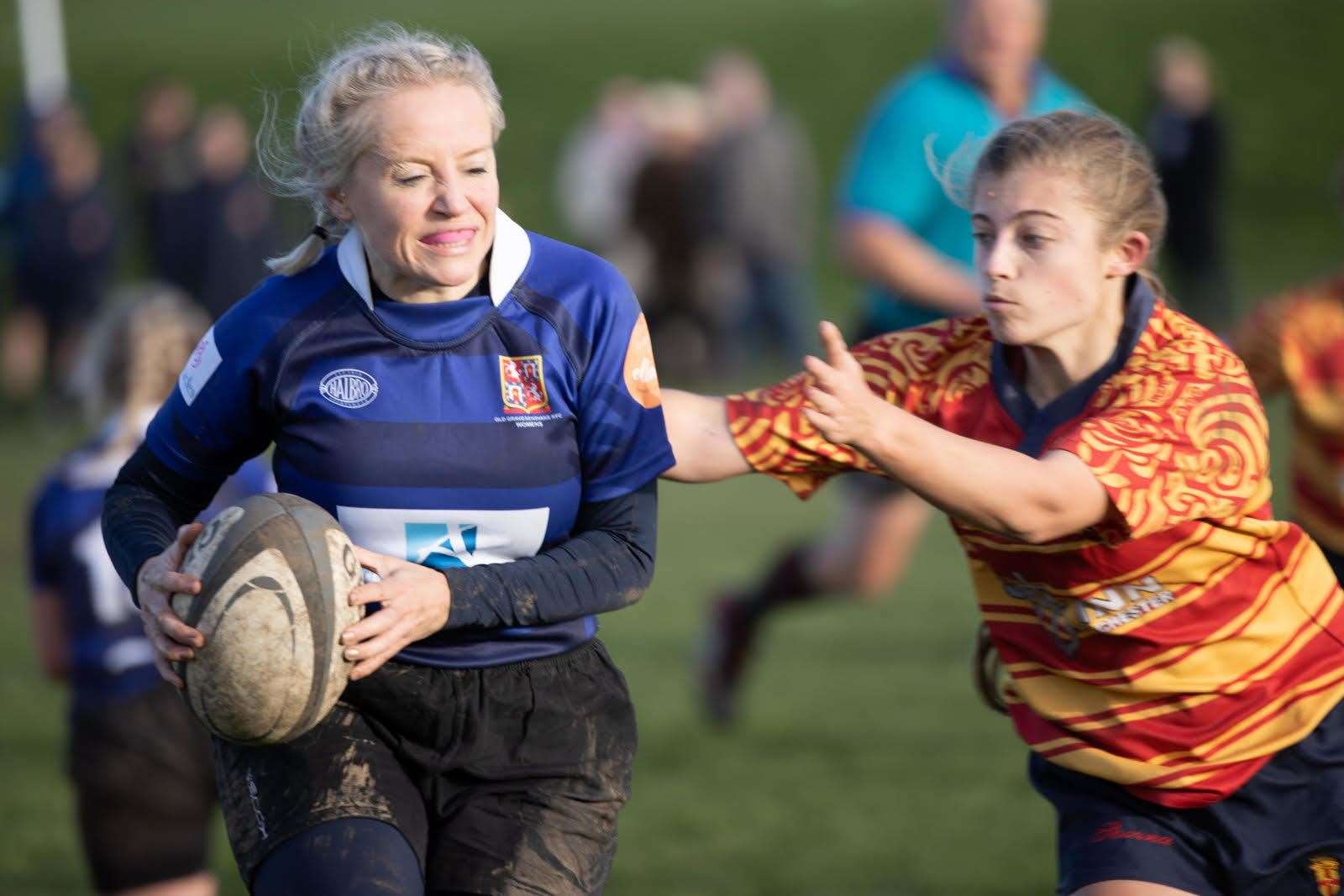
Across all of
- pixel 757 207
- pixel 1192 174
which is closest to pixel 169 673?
pixel 757 207

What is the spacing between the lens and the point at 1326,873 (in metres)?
3.44

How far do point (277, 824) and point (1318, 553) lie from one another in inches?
83.3

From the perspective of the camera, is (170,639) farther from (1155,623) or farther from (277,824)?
(1155,623)

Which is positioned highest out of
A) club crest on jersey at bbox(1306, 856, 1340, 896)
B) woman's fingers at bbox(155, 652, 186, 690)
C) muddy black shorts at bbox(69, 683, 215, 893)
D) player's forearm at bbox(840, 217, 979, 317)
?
player's forearm at bbox(840, 217, 979, 317)

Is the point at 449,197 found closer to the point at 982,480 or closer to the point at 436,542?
the point at 436,542

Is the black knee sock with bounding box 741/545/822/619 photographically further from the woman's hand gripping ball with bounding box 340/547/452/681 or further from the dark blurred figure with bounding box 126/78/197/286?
the dark blurred figure with bounding box 126/78/197/286

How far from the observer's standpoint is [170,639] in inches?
122

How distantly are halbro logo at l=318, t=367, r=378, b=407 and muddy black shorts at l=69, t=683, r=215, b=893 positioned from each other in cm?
173

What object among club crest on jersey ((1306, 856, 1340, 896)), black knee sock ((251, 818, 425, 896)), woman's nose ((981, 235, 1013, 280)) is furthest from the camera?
club crest on jersey ((1306, 856, 1340, 896))

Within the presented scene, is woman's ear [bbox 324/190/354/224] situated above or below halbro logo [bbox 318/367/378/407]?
above

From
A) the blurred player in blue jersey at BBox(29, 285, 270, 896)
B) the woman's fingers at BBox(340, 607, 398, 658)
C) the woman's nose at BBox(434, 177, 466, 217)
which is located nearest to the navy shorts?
the woman's fingers at BBox(340, 607, 398, 658)

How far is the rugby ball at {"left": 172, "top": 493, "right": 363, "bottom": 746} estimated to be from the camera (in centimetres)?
302

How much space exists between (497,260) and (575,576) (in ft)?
1.95

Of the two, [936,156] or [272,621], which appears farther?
[936,156]
